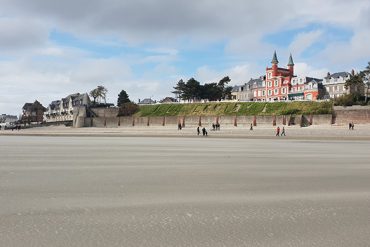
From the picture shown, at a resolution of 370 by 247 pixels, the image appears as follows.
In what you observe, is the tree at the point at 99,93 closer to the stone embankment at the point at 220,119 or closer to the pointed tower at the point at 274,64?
the stone embankment at the point at 220,119

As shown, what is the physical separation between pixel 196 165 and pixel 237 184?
4840mm

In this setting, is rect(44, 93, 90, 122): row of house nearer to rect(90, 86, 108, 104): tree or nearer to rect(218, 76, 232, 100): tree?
rect(90, 86, 108, 104): tree

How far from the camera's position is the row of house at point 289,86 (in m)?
93.9

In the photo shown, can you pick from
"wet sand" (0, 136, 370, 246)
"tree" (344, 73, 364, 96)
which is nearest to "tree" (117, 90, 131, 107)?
"tree" (344, 73, 364, 96)

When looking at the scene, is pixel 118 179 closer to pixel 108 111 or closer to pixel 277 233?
pixel 277 233

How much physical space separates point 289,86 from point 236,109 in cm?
2784

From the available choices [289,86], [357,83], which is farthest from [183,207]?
[289,86]

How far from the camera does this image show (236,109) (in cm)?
8119

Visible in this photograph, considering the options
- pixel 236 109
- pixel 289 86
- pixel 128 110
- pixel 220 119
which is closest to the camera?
pixel 220 119

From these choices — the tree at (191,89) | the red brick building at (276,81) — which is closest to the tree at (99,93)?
the tree at (191,89)

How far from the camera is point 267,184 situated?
36.7 ft

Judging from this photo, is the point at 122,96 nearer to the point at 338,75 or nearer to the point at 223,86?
the point at 223,86

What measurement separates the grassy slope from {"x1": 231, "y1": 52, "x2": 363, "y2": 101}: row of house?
14.1m

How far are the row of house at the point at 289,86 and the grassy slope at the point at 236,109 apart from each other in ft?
46.1
